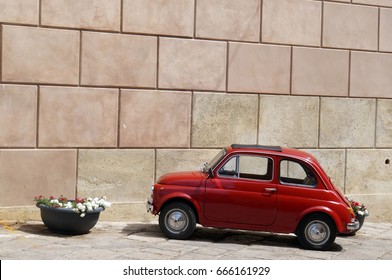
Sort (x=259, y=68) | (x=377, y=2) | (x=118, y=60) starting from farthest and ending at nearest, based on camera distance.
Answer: (x=377, y=2)
(x=259, y=68)
(x=118, y=60)

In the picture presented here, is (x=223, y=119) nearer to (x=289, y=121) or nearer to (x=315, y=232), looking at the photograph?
(x=289, y=121)

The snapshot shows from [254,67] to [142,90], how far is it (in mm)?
2315

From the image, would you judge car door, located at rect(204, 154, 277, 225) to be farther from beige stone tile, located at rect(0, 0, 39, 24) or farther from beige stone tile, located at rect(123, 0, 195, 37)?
beige stone tile, located at rect(0, 0, 39, 24)

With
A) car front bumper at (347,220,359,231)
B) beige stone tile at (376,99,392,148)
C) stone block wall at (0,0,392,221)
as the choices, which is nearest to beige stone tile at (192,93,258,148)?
stone block wall at (0,0,392,221)

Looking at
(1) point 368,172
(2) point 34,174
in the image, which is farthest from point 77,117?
(1) point 368,172

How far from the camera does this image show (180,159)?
13070 millimetres

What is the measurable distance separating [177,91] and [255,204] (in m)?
3.09

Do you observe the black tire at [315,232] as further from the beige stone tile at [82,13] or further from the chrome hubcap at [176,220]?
the beige stone tile at [82,13]

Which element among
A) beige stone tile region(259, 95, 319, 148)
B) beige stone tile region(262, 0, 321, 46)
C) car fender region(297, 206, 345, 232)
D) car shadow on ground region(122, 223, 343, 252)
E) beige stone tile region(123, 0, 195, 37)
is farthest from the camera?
beige stone tile region(259, 95, 319, 148)

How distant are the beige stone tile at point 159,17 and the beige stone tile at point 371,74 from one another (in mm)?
3746

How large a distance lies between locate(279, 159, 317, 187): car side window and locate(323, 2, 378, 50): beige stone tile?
3.98 meters

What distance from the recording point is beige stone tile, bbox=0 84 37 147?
11.6 meters

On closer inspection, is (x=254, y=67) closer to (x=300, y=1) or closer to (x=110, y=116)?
(x=300, y=1)

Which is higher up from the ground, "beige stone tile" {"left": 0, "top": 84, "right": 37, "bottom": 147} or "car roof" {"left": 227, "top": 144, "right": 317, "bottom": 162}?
"beige stone tile" {"left": 0, "top": 84, "right": 37, "bottom": 147}
